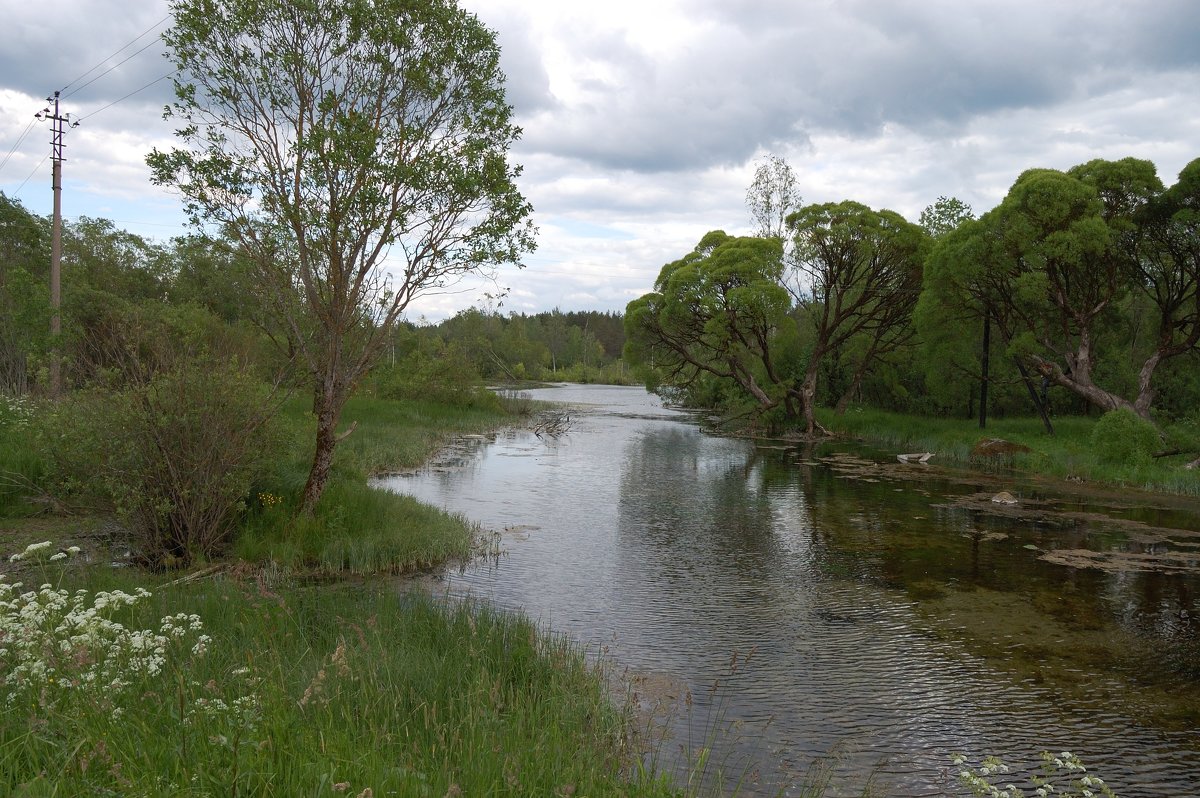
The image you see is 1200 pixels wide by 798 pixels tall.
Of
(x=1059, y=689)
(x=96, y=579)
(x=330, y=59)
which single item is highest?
(x=330, y=59)

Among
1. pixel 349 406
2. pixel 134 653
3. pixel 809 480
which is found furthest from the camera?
pixel 349 406

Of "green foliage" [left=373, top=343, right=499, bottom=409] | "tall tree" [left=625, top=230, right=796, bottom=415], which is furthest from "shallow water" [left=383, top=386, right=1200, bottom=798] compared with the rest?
"green foliage" [left=373, top=343, right=499, bottom=409]

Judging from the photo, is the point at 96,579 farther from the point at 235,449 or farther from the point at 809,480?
the point at 809,480

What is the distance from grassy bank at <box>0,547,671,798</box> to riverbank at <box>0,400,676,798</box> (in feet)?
0.06

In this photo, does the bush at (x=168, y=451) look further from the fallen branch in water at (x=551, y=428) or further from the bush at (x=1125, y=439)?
the fallen branch in water at (x=551, y=428)

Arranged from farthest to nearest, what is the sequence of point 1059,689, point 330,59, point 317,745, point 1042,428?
point 1042,428 → point 330,59 → point 1059,689 → point 317,745

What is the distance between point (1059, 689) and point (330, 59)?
12.8m

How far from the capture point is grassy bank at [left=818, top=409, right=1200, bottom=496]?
74.3ft

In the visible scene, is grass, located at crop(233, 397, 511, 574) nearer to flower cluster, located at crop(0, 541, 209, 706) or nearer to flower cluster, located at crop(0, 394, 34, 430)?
flower cluster, located at crop(0, 394, 34, 430)

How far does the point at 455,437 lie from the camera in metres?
33.4

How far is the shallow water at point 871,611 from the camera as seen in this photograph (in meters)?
7.05

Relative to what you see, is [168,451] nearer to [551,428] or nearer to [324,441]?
[324,441]

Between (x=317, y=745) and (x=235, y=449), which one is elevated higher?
(x=235, y=449)

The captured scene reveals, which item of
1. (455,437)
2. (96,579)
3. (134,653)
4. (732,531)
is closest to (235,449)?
(96,579)
